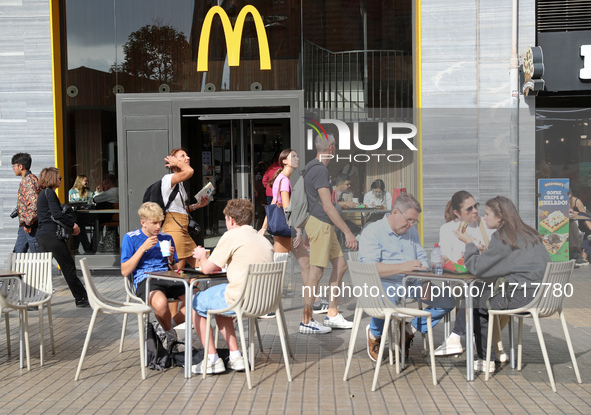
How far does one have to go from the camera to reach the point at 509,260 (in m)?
5.64

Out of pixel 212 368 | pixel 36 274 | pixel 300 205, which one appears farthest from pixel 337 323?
pixel 36 274

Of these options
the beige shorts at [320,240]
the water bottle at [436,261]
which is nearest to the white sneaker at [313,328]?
the beige shorts at [320,240]

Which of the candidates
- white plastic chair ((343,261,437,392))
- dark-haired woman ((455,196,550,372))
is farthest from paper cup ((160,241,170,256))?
dark-haired woman ((455,196,550,372))

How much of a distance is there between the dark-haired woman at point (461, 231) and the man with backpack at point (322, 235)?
1.06 metres

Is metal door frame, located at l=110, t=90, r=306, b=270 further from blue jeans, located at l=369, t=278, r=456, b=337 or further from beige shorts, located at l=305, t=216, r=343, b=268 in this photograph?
blue jeans, located at l=369, t=278, r=456, b=337

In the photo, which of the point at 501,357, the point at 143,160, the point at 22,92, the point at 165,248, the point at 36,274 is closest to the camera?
the point at 165,248

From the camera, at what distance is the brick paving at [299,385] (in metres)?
4.91

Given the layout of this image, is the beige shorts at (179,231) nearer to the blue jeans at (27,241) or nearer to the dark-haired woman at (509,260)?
the blue jeans at (27,241)

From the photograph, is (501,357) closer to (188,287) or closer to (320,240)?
(320,240)

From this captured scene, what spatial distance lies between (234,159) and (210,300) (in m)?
6.90

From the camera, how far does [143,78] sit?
11070mm

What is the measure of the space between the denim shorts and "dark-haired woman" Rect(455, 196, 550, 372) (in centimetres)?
201

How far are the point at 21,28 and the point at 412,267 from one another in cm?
799

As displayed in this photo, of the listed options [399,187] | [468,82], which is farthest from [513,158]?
[399,187]
